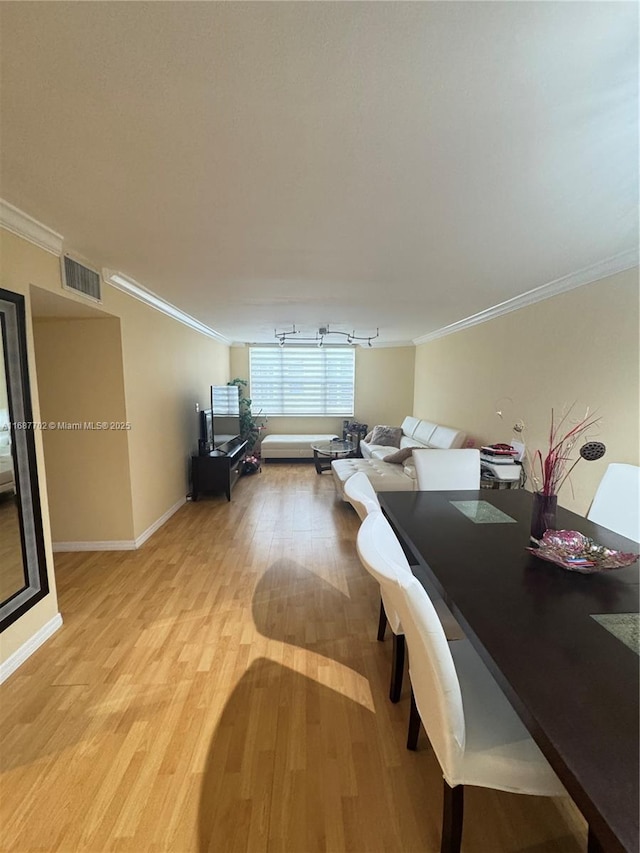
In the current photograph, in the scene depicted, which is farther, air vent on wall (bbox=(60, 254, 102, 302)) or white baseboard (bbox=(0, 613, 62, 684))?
air vent on wall (bbox=(60, 254, 102, 302))

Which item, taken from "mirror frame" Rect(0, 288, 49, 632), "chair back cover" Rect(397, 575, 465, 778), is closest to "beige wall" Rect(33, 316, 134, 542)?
"mirror frame" Rect(0, 288, 49, 632)

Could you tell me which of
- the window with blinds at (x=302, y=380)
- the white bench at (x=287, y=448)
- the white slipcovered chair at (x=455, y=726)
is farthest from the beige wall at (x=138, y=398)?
the window with blinds at (x=302, y=380)

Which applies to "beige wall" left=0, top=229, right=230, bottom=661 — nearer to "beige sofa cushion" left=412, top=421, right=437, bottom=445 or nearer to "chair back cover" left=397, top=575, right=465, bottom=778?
"chair back cover" left=397, top=575, right=465, bottom=778

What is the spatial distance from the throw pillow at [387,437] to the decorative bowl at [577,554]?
4.57 meters

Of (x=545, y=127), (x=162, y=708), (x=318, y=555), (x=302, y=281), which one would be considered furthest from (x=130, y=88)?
(x=318, y=555)

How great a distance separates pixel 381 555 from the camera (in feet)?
3.58

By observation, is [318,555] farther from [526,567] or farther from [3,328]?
[3,328]

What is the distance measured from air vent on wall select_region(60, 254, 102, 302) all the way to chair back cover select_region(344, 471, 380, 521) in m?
2.17

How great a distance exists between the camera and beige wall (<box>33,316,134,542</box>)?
2949 mm

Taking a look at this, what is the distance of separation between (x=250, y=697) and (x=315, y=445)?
463 cm

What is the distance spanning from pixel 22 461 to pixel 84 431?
3.87 ft

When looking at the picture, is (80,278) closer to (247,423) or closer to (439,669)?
(439,669)

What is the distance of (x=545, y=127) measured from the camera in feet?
3.92

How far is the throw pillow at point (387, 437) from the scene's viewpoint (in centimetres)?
609
